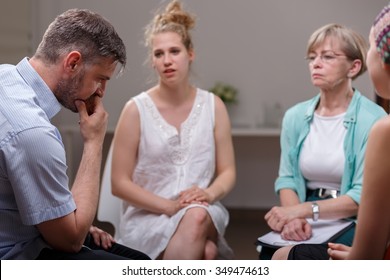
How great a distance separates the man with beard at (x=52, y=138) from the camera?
113 centimetres

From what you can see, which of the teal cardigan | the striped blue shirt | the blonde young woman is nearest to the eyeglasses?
the teal cardigan

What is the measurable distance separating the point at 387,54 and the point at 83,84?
60cm

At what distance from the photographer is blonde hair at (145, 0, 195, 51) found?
1.80 metres

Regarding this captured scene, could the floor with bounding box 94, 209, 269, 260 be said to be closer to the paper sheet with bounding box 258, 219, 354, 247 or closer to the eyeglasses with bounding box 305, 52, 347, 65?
the paper sheet with bounding box 258, 219, 354, 247

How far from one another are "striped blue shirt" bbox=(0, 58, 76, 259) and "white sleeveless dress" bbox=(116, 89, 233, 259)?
0.61m

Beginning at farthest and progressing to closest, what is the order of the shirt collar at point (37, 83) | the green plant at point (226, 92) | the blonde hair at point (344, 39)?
the green plant at point (226, 92), the blonde hair at point (344, 39), the shirt collar at point (37, 83)

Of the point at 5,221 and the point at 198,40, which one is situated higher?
the point at 198,40

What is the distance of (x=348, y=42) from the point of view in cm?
166

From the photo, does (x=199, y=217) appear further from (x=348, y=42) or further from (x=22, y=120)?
(x=22, y=120)

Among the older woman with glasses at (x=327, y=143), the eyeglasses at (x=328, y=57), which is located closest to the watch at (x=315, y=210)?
the older woman with glasses at (x=327, y=143)

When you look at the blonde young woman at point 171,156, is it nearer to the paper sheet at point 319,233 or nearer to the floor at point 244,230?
the floor at point 244,230

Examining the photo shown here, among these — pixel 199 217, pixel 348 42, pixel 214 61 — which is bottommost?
pixel 199 217

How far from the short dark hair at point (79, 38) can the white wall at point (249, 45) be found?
0.30 m
